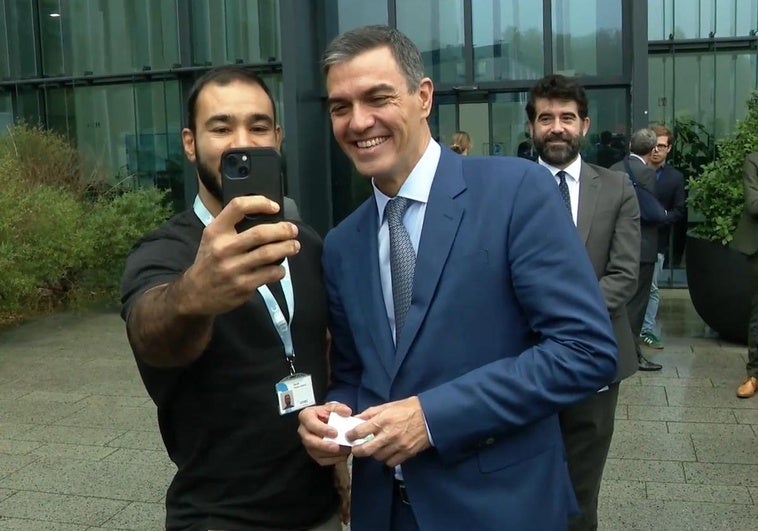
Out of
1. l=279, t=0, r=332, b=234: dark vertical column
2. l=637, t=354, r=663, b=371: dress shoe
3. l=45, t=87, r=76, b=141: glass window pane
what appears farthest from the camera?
l=45, t=87, r=76, b=141: glass window pane

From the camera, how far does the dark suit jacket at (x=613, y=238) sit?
3516 millimetres

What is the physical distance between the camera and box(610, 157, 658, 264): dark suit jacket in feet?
23.7

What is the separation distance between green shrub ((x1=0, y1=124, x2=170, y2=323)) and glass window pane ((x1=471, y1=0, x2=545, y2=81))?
552 centimetres

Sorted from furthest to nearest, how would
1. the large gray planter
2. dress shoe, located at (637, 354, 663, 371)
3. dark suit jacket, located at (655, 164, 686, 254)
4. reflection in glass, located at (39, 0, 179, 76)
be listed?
reflection in glass, located at (39, 0, 179, 76) → dark suit jacket, located at (655, 164, 686, 254) → the large gray planter → dress shoe, located at (637, 354, 663, 371)

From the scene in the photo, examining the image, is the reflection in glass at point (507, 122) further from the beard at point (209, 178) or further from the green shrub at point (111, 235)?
the beard at point (209, 178)

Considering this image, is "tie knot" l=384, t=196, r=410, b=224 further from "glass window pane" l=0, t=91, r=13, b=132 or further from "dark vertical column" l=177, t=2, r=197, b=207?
"glass window pane" l=0, t=91, r=13, b=132

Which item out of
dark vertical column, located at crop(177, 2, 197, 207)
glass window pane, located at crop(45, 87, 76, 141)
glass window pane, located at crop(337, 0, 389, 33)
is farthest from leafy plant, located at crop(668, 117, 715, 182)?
glass window pane, located at crop(45, 87, 76, 141)

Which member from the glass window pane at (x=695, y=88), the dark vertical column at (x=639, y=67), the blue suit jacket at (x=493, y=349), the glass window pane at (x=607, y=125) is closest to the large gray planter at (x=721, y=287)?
the dark vertical column at (x=639, y=67)

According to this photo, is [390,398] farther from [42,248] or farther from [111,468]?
[42,248]

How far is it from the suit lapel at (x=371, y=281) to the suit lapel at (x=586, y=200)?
1662mm

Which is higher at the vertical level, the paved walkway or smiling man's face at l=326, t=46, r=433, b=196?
smiling man's face at l=326, t=46, r=433, b=196

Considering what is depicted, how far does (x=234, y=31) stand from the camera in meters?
15.0

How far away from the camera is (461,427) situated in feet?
5.82

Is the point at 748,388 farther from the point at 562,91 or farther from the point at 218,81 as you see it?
the point at 218,81
